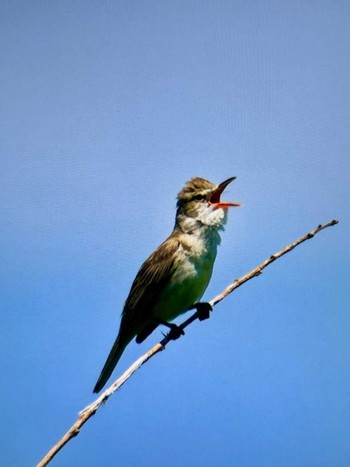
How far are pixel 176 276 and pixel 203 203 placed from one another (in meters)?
1.02

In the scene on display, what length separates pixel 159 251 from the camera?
6.40 m

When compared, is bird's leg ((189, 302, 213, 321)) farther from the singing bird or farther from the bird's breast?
the bird's breast

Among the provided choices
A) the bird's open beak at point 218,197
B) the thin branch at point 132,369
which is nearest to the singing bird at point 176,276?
the bird's open beak at point 218,197

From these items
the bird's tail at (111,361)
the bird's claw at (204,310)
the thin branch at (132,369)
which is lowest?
the thin branch at (132,369)

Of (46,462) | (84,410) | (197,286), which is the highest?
(197,286)

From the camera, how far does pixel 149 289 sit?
244 inches

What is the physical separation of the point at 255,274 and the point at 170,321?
2.49 meters

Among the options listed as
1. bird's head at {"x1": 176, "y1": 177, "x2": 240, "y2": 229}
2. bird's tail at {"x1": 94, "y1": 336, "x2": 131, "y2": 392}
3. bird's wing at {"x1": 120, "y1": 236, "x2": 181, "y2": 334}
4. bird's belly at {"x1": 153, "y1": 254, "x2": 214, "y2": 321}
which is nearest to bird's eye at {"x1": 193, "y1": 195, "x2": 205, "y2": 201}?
bird's head at {"x1": 176, "y1": 177, "x2": 240, "y2": 229}

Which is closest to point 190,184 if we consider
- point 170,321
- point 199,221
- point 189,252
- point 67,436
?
point 199,221

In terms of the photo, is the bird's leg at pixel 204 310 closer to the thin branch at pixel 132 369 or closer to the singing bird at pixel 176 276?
the singing bird at pixel 176 276

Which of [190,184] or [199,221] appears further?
[190,184]

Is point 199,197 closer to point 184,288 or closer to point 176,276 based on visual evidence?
point 176,276

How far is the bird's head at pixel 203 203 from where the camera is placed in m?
6.22

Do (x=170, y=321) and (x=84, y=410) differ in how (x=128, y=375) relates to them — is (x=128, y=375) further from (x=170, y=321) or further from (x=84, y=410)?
(x=170, y=321)
